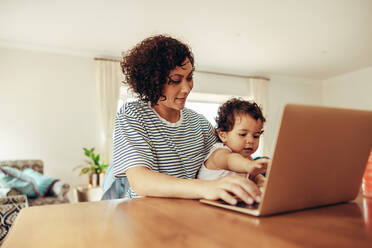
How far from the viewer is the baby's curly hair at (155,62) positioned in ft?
4.27

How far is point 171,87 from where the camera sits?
1.32 m

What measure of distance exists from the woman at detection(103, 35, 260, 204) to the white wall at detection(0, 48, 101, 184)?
417 cm

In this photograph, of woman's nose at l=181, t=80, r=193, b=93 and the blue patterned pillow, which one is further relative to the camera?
the blue patterned pillow

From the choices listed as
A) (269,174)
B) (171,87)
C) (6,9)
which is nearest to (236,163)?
(171,87)

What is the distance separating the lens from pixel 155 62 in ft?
4.29

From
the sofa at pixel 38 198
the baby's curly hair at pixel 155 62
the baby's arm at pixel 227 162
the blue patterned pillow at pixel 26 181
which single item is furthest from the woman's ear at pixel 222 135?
the blue patterned pillow at pixel 26 181

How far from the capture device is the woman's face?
131 centimetres

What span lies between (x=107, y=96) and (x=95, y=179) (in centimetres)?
154

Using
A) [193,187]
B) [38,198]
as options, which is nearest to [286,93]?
[38,198]

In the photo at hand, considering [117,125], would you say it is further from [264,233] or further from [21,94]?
[21,94]

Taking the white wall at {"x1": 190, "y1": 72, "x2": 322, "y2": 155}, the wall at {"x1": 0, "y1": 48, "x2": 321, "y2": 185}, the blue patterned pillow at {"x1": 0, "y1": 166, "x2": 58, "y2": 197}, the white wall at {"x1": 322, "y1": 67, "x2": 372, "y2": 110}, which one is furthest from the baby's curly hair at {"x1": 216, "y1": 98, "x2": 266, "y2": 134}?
the white wall at {"x1": 322, "y1": 67, "x2": 372, "y2": 110}

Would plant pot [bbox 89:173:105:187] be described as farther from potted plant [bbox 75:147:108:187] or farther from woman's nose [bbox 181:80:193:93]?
woman's nose [bbox 181:80:193:93]

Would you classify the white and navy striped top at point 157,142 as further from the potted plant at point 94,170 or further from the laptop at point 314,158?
the potted plant at point 94,170

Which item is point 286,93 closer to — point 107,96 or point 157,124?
point 107,96
